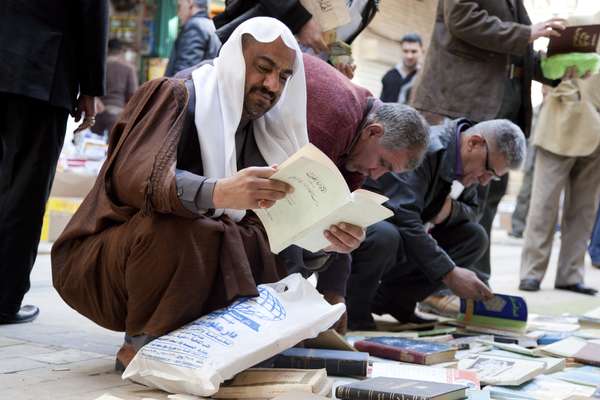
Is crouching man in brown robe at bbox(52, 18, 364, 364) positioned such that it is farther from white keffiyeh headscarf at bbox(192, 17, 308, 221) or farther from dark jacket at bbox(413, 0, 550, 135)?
dark jacket at bbox(413, 0, 550, 135)

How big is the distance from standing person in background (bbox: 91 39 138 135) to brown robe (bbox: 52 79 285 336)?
5363mm

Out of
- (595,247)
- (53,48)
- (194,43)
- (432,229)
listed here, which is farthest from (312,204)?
(595,247)

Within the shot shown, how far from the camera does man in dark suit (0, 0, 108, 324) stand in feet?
10.6

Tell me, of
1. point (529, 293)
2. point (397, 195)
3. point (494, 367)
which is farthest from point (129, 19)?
point (494, 367)

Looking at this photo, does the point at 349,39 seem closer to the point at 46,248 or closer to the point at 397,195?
the point at 397,195

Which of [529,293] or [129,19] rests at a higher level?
[129,19]

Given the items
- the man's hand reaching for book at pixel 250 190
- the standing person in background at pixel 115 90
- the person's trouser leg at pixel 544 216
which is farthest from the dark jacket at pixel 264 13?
the standing person in background at pixel 115 90

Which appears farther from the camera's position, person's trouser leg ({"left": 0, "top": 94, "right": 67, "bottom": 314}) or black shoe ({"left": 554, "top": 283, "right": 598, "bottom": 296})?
black shoe ({"left": 554, "top": 283, "right": 598, "bottom": 296})

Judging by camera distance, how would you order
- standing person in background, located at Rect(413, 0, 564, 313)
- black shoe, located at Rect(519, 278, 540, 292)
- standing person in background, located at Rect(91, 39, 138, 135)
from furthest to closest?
1. standing person in background, located at Rect(91, 39, 138, 135)
2. black shoe, located at Rect(519, 278, 540, 292)
3. standing person in background, located at Rect(413, 0, 564, 313)

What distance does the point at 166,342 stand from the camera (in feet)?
7.75

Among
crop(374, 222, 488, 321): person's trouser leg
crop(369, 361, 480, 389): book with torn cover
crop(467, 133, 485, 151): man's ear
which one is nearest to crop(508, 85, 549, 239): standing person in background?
crop(374, 222, 488, 321): person's trouser leg

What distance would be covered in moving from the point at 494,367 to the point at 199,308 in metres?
1.00

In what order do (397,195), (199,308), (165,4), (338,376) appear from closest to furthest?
(199,308), (338,376), (397,195), (165,4)

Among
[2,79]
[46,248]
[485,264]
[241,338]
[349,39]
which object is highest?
[349,39]
